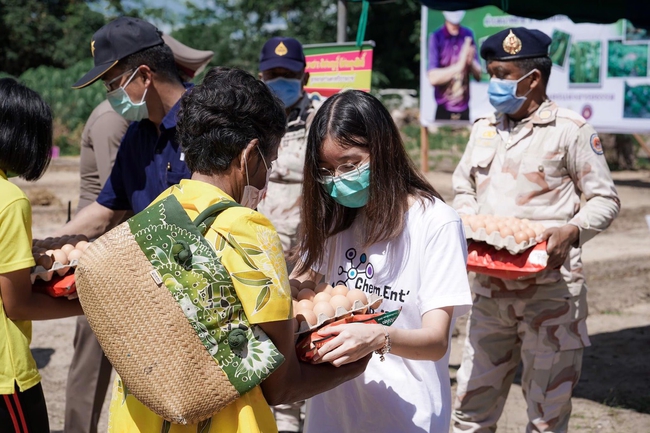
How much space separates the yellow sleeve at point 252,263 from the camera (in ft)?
5.87

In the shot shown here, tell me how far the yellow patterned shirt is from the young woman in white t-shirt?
1.81 feet

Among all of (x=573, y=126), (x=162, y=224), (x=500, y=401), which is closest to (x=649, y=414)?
(x=500, y=401)

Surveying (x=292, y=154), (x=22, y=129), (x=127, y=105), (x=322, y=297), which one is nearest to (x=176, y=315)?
(x=322, y=297)

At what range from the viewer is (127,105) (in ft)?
11.3

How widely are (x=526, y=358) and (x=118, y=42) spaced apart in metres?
2.63

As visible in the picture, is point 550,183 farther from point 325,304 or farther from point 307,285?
point 325,304

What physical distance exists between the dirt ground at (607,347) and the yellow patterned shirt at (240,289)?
3.37 metres

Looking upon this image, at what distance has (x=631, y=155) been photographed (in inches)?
→ 706

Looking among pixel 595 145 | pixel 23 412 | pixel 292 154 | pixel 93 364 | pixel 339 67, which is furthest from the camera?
pixel 339 67

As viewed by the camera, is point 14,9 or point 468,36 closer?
point 468,36

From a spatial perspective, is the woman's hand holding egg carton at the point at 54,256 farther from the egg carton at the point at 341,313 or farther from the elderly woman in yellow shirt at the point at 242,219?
the egg carton at the point at 341,313

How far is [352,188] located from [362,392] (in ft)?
2.20

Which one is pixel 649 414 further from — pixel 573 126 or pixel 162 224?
pixel 162 224

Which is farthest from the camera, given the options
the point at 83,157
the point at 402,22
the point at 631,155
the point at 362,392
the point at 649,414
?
the point at 402,22
